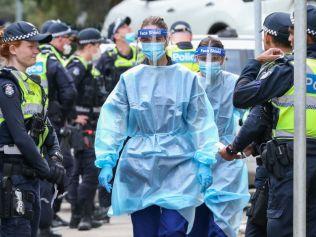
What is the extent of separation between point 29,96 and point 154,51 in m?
1.02

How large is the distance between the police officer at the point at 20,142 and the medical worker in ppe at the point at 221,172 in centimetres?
174

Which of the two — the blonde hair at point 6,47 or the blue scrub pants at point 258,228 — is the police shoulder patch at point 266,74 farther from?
the blonde hair at point 6,47

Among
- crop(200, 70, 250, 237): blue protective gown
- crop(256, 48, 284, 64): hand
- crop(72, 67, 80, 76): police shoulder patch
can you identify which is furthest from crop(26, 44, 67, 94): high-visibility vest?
crop(256, 48, 284, 64): hand

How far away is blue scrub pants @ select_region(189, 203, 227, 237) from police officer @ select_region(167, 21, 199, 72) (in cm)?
178

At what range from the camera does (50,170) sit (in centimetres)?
739

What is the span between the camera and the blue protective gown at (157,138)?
7633 millimetres

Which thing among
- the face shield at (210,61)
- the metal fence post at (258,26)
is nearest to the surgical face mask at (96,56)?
the metal fence post at (258,26)

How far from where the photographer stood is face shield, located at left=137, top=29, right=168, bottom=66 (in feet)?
25.9

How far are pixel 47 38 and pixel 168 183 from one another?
1.34m

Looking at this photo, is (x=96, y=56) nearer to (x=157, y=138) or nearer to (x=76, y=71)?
(x=76, y=71)

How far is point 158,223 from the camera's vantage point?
766 centimetres

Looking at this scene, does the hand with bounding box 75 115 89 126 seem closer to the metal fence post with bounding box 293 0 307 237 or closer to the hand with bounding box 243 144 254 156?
the hand with bounding box 243 144 254 156

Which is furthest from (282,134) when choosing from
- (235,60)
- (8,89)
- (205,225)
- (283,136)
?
(235,60)

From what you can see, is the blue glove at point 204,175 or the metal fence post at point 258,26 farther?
the metal fence post at point 258,26
